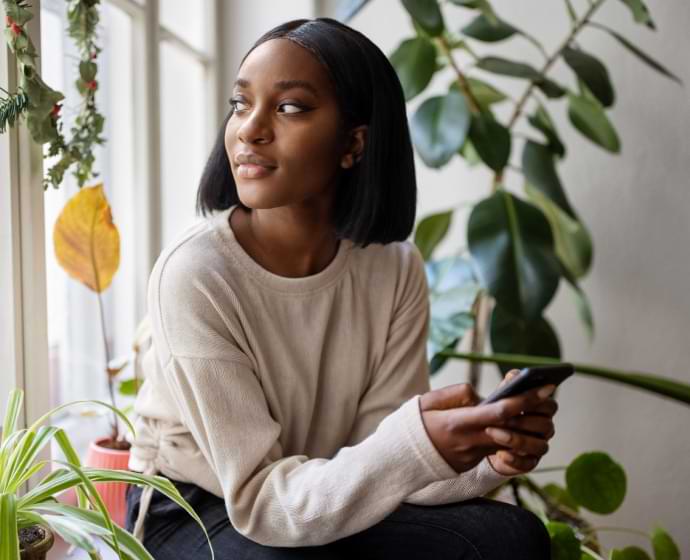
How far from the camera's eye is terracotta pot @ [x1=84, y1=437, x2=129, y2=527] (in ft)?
4.59

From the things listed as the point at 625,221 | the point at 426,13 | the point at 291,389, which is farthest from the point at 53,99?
the point at 625,221

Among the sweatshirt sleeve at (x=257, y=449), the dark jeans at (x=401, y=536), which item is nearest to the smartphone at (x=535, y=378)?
the sweatshirt sleeve at (x=257, y=449)

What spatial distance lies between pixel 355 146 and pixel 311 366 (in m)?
0.34

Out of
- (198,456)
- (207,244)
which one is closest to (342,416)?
(198,456)

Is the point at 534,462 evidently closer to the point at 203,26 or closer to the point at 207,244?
the point at 207,244

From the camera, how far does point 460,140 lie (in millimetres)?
1721

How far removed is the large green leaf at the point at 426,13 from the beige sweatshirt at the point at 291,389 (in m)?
0.58

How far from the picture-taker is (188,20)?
214 centimetres

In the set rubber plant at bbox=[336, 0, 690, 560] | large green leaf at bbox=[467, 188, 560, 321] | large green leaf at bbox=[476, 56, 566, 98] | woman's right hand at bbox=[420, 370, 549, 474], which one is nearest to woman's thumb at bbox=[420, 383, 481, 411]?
woman's right hand at bbox=[420, 370, 549, 474]

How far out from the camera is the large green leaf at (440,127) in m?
1.73

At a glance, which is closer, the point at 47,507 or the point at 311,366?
the point at 47,507

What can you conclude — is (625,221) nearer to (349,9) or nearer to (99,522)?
(349,9)

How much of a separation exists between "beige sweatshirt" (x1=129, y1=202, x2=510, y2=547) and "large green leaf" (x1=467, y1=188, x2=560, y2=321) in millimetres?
385

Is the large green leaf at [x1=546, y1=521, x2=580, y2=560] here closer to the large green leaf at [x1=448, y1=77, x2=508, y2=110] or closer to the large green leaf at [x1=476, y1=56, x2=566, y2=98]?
the large green leaf at [x1=476, y1=56, x2=566, y2=98]
